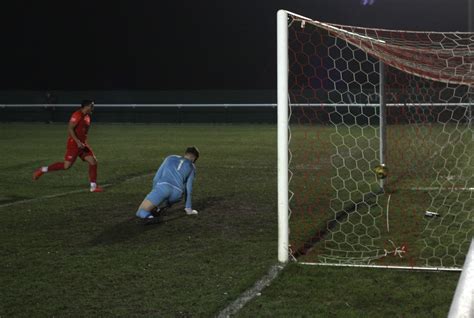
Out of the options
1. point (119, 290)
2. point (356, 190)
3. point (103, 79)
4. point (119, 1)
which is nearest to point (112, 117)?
point (103, 79)

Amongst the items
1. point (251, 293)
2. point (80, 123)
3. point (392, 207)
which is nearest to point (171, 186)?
point (392, 207)

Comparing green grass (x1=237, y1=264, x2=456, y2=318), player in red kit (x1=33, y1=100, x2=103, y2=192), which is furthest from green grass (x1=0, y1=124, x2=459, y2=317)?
player in red kit (x1=33, y1=100, x2=103, y2=192)

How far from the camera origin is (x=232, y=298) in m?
4.21

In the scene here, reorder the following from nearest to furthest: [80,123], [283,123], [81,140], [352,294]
→ [352,294], [283,123], [80,123], [81,140]

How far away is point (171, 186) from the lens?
275 inches

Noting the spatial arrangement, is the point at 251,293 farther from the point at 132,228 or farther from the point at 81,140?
the point at 81,140

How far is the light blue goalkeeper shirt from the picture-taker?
7020 millimetres

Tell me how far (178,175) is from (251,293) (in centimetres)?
293

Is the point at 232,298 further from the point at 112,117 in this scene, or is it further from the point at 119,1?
the point at 119,1

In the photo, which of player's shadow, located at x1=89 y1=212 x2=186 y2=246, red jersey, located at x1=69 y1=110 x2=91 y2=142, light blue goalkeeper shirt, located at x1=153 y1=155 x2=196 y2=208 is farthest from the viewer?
red jersey, located at x1=69 y1=110 x2=91 y2=142

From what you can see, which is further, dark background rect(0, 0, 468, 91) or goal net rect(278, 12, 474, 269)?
dark background rect(0, 0, 468, 91)

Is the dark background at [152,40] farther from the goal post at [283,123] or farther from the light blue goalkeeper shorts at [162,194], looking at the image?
the goal post at [283,123]

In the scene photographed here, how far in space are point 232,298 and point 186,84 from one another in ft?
91.3

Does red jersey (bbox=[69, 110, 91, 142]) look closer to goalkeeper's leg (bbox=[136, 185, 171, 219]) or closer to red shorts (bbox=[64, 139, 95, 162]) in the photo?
red shorts (bbox=[64, 139, 95, 162])
